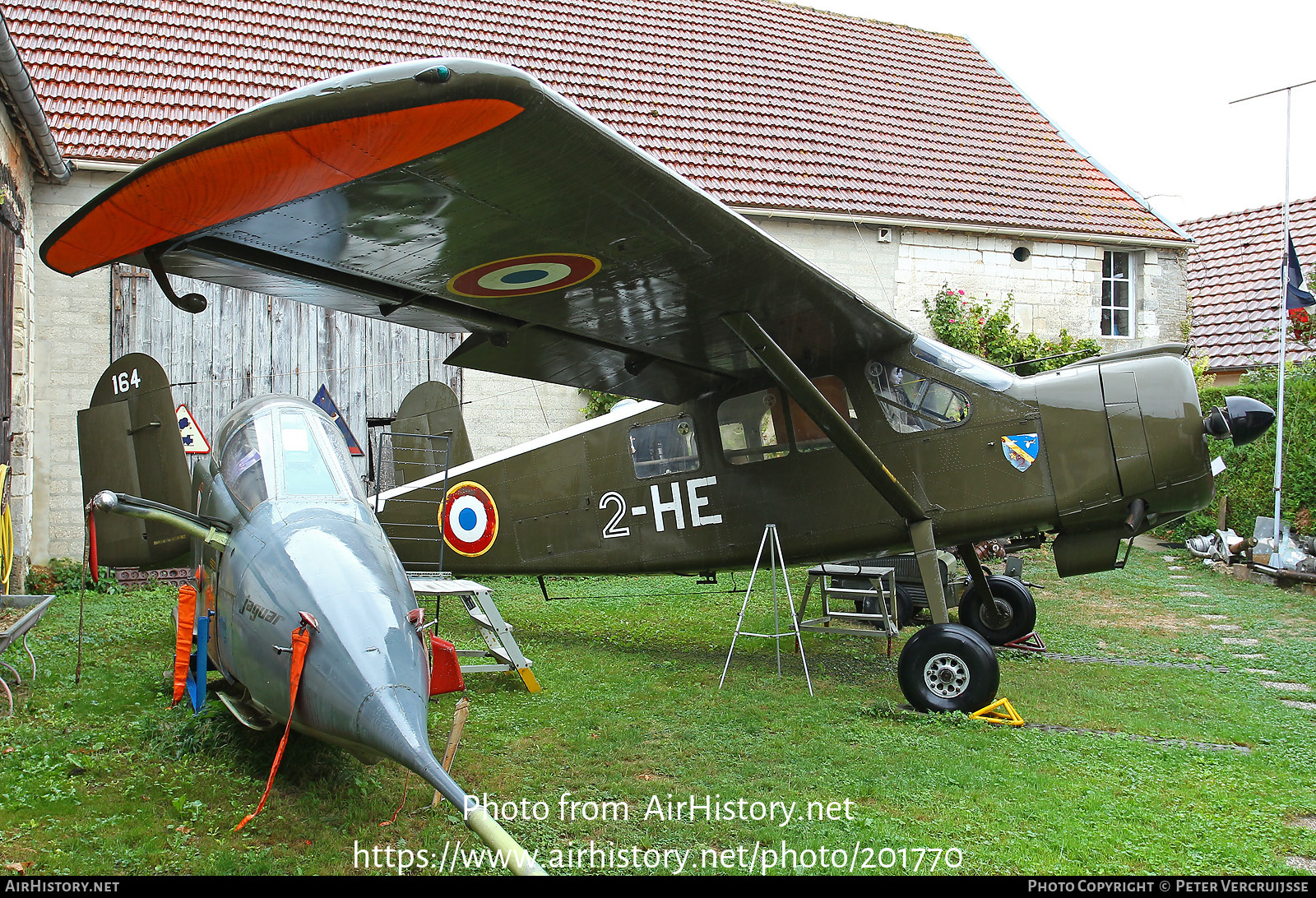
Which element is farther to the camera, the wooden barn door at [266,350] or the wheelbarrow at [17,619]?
the wooden barn door at [266,350]

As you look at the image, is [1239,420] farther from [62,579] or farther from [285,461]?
[62,579]

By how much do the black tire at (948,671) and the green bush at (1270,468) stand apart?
29.1 feet

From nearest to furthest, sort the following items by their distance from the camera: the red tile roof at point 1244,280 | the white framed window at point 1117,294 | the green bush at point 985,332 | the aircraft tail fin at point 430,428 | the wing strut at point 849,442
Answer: the wing strut at point 849,442
the aircraft tail fin at point 430,428
the green bush at point 985,332
the white framed window at point 1117,294
the red tile roof at point 1244,280

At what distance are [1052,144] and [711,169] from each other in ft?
24.7

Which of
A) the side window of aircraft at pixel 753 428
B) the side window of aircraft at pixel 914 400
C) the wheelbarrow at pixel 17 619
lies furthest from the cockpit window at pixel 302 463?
the side window of aircraft at pixel 914 400

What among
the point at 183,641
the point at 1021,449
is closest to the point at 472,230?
the point at 183,641

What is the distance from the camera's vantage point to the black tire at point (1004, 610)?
27.7 feet

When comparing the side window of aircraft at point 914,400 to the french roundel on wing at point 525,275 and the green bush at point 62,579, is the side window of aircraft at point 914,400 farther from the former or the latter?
the green bush at point 62,579

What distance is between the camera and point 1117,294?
642 inches

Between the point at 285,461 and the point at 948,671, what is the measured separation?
14.5 feet

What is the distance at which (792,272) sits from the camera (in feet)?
19.1

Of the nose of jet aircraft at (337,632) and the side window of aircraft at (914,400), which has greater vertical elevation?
the side window of aircraft at (914,400)

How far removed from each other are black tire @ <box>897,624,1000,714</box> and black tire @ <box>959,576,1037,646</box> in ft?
7.66

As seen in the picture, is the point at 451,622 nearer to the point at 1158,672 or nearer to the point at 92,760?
the point at 92,760
